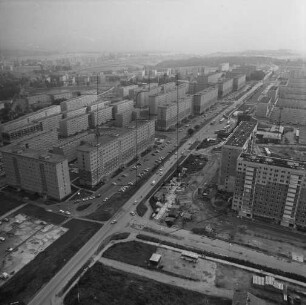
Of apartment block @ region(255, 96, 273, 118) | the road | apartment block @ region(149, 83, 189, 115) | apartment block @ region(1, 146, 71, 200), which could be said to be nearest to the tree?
apartment block @ region(149, 83, 189, 115)

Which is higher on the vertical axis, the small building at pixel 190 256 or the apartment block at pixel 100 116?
the apartment block at pixel 100 116

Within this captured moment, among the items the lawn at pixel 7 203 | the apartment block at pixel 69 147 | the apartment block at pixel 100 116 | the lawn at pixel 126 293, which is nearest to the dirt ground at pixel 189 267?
the lawn at pixel 126 293

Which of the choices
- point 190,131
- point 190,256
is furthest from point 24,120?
point 190,256

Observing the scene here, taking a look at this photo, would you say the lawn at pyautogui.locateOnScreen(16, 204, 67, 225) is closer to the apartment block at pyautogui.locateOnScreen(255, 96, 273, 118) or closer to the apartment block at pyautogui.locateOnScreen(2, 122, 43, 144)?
the apartment block at pyautogui.locateOnScreen(2, 122, 43, 144)

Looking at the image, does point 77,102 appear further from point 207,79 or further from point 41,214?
point 41,214

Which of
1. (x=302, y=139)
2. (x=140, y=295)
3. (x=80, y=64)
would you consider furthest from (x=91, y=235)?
(x=80, y=64)

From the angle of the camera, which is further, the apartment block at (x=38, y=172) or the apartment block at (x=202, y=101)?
the apartment block at (x=202, y=101)

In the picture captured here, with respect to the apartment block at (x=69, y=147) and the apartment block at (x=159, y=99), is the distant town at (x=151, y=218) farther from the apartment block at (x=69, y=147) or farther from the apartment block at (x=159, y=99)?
the apartment block at (x=159, y=99)
